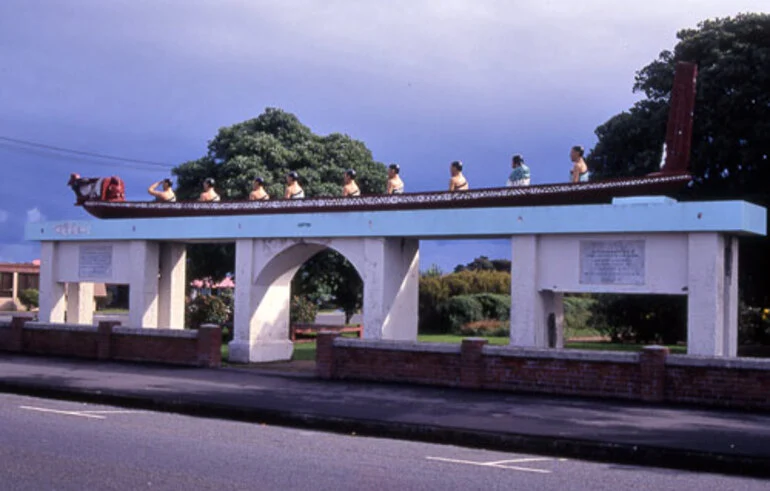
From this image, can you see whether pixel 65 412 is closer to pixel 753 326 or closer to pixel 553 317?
pixel 553 317

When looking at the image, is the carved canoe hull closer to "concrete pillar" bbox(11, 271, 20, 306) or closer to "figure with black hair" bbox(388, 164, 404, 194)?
"figure with black hair" bbox(388, 164, 404, 194)

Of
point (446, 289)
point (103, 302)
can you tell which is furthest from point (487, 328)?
point (103, 302)

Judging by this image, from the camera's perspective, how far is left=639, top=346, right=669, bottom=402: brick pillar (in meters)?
13.5

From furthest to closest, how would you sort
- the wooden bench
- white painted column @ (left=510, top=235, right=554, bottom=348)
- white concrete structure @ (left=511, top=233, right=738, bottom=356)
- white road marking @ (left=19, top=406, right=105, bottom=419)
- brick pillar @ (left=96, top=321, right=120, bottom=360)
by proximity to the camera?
the wooden bench → brick pillar @ (left=96, top=321, right=120, bottom=360) → white painted column @ (left=510, top=235, right=554, bottom=348) → white concrete structure @ (left=511, top=233, right=738, bottom=356) → white road marking @ (left=19, top=406, right=105, bottom=419)

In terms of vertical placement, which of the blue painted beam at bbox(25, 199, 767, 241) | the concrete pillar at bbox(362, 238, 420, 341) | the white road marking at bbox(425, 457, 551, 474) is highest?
the blue painted beam at bbox(25, 199, 767, 241)

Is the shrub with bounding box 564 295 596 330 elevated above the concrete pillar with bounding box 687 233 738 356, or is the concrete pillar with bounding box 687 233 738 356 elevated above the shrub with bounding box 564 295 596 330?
the concrete pillar with bounding box 687 233 738 356

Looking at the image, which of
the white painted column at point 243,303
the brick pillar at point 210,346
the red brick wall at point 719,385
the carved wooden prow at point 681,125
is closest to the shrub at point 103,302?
the white painted column at point 243,303

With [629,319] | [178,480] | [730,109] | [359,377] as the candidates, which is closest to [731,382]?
[359,377]

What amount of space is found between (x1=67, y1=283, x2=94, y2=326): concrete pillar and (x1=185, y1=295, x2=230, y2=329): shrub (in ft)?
14.9

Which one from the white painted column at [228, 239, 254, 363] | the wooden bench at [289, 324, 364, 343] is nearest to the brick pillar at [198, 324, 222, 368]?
the white painted column at [228, 239, 254, 363]

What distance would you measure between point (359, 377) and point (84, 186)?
1061cm

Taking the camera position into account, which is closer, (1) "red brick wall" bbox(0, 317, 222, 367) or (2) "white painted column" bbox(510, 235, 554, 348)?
(2) "white painted column" bbox(510, 235, 554, 348)

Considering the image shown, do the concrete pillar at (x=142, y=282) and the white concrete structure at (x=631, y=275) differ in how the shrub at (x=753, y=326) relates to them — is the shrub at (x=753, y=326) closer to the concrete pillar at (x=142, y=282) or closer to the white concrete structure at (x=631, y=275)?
the white concrete structure at (x=631, y=275)

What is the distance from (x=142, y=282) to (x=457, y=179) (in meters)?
8.19
